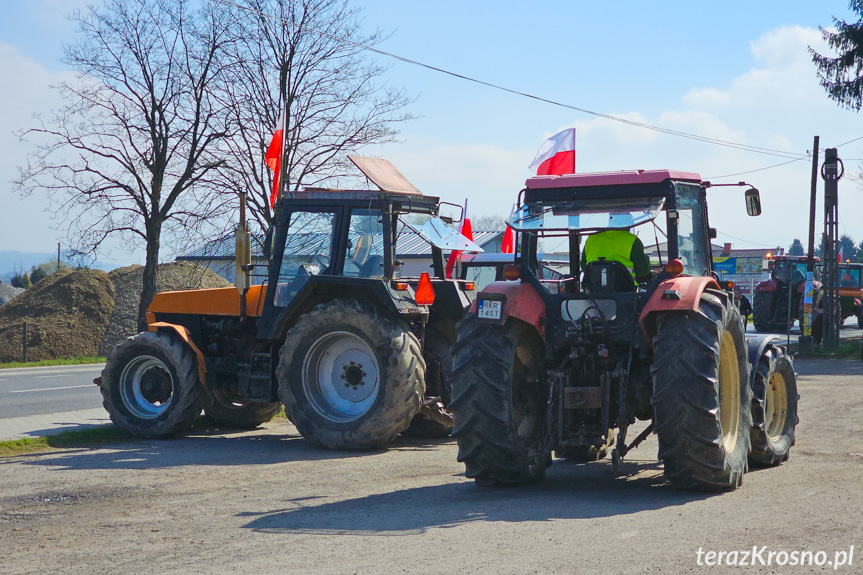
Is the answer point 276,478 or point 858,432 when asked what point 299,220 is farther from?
point 858,432

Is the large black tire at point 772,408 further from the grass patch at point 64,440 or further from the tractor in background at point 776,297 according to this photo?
the tractor in background at point 776,297

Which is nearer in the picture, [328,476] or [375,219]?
[328,476]

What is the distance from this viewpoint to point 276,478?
8.14 m

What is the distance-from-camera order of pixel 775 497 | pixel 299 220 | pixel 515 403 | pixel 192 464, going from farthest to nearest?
1. pixel 299 220
2. pixel 192 464
3. pixel 515 403
4. pixel 775 497

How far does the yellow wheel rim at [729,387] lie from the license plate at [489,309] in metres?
1.81

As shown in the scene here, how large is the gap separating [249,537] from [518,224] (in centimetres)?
333

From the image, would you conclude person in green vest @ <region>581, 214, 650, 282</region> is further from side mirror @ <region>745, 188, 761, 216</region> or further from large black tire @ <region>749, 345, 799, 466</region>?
large black tire @ <region>749, 345, 799, 466</region>

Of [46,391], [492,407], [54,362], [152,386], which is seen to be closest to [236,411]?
[152,386]

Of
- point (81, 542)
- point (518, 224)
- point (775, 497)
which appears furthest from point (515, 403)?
point (81, 542)

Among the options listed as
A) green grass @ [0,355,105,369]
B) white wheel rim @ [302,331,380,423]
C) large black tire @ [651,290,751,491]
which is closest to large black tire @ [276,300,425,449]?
white wheel rim @ [302,331,380,423]

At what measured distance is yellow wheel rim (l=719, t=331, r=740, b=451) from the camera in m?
7.40

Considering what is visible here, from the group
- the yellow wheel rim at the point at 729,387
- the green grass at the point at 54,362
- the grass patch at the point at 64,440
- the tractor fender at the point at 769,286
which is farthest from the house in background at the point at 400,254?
the tractor fender at the point at 769,286

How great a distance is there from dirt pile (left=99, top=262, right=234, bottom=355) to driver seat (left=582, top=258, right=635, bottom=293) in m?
22.2

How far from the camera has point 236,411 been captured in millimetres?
11602
